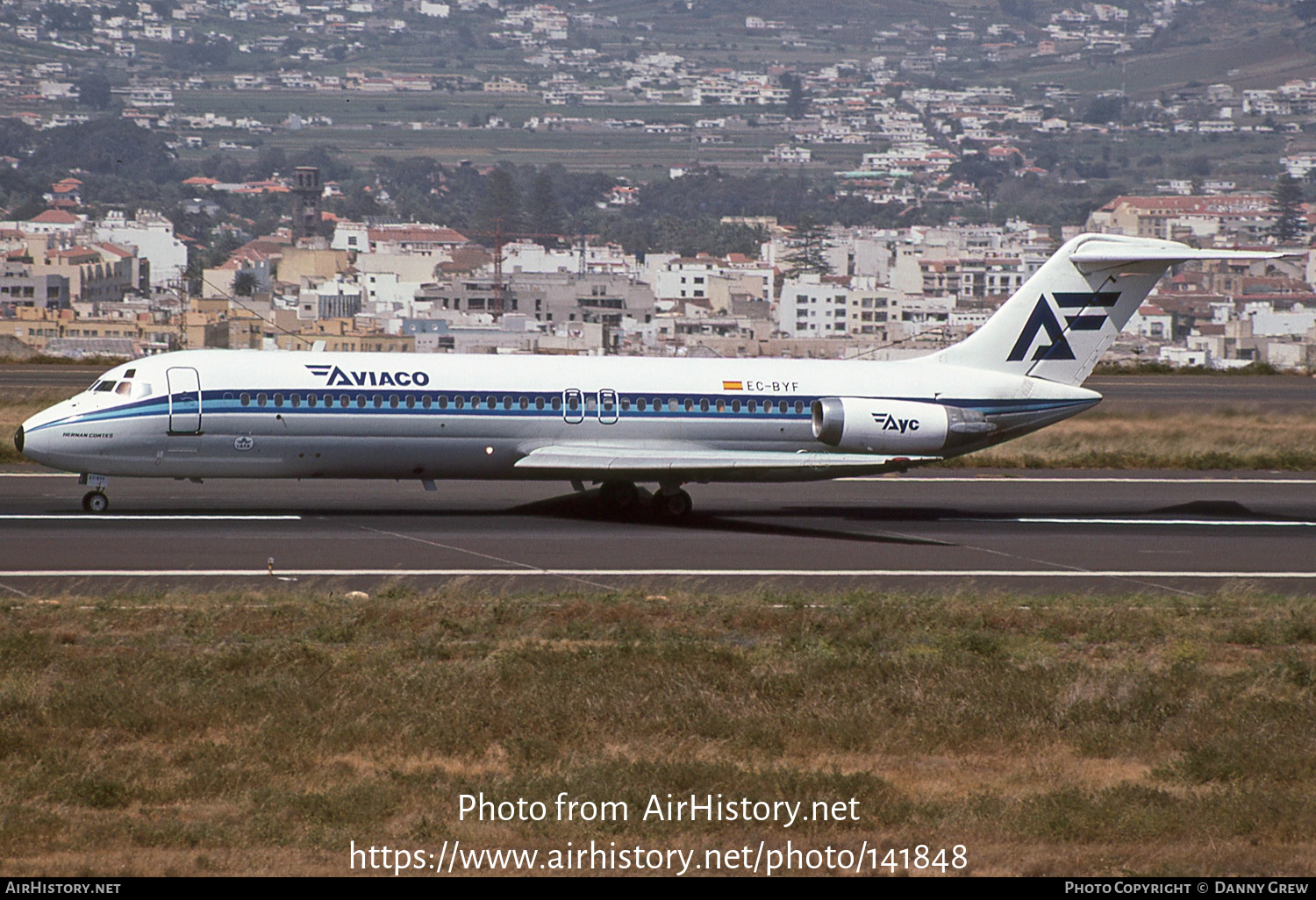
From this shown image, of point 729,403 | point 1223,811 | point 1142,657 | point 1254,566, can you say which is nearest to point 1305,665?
point 1142,657

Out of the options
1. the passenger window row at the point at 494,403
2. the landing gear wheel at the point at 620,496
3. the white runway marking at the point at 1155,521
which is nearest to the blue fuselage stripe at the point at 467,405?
the passenger window row at the point at 494,403

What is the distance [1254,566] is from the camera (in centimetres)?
2766

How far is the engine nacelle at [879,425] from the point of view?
31.5m

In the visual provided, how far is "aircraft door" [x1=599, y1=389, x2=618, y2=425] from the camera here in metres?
31.2

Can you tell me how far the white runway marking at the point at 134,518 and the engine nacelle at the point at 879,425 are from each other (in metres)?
10.2

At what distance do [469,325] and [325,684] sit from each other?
15841 cm

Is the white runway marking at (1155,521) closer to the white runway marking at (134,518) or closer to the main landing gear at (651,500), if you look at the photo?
the main landing gear at (651,500)

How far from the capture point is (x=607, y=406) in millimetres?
31234

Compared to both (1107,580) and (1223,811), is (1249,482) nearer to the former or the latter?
(1107,580)

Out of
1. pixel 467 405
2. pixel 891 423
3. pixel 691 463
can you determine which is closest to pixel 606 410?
pixel 691 463

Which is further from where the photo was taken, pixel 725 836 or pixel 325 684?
pixel 325 684

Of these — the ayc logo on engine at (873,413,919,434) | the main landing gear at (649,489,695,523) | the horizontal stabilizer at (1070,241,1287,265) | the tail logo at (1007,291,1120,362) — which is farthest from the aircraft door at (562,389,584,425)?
the horizontal stabilizer at (1070,241,1287,265)

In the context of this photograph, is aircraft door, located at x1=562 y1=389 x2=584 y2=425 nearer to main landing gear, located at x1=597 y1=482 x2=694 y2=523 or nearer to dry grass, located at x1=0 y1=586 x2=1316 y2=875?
main landing gear, located at x1=597 y1=482 x2=694 y2=523

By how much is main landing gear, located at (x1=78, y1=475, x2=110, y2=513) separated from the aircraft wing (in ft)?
25.4
